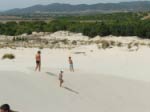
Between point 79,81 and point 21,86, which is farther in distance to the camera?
point 79,81

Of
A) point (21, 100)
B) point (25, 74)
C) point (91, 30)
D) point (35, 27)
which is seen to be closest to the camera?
point (21, 100)

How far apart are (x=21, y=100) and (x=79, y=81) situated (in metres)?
5.61

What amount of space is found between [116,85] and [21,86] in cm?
579

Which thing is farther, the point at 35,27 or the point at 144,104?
the point at 35,27

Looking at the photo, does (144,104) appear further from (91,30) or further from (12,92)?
(91,30)

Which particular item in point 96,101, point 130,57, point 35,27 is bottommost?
point 35,27

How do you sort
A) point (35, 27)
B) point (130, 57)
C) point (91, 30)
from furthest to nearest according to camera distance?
point (35, 27), point (91, 30), point (130, 57)

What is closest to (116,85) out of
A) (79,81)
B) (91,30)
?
(79,81)

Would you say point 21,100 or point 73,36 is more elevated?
point 21,100

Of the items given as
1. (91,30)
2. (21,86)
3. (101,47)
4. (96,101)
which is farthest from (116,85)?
(91,30)

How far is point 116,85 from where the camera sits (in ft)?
83.3

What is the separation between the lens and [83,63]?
125 ft

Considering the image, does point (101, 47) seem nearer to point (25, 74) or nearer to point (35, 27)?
point (25, 74)

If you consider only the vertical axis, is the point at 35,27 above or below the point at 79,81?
below
